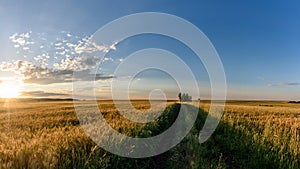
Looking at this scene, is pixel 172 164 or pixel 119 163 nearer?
pixel 119 163

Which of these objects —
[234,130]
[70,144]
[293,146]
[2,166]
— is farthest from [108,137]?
[234,130]

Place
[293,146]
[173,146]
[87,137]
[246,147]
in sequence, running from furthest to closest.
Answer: [173,146], [246,147], [293,146], [87,137]

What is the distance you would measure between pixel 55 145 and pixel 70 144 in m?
0.59

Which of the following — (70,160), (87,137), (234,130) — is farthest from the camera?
(234,130)

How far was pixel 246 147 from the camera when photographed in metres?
10.3

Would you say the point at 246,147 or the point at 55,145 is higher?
the point at 55,145

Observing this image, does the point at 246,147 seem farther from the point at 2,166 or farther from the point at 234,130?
the point at 2,166

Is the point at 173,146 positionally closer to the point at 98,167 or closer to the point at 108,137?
the point at 108,137

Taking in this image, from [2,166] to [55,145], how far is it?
5.22 feet

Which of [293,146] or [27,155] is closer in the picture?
[27,155]

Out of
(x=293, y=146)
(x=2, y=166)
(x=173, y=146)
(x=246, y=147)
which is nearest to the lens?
(x=2, y=166)

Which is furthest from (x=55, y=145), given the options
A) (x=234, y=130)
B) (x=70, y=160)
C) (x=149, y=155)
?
(x=234, y=130)

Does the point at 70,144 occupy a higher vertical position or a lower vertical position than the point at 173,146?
higher

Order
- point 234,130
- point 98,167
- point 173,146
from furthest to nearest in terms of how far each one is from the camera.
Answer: point 234,130 < point 173,146 < point 98,167
